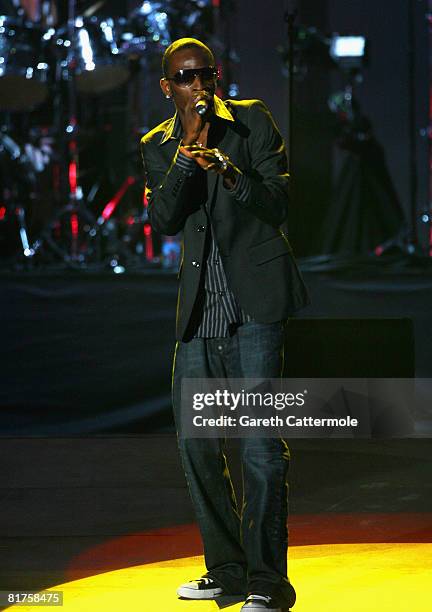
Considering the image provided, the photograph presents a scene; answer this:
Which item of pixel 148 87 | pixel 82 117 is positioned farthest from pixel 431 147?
pixel 82 117

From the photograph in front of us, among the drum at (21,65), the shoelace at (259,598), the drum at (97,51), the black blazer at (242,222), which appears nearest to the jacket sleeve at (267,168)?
the black blazer at (242,222)

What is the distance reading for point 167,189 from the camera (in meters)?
2.98

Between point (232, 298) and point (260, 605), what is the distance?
→ 2.71ft

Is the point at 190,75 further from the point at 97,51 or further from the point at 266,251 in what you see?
the point at 97,51

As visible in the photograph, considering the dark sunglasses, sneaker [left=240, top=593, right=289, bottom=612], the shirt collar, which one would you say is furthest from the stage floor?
the dark sunglasses

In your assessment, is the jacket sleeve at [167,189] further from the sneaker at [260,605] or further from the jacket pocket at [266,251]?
the sneaker at [260,605]

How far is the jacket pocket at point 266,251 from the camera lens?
10.0 feet

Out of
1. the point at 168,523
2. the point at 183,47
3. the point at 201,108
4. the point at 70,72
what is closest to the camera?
the point at 201,108

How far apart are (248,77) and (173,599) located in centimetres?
671

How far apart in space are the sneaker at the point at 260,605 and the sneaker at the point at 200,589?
0.21 metres

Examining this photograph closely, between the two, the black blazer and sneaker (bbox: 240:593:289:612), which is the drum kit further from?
sneaker (bbox: 240:593:289:612)

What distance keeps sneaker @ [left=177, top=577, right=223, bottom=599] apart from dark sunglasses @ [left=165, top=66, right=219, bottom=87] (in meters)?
1.39

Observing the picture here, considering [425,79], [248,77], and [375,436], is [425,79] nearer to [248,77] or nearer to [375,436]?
[248,77]


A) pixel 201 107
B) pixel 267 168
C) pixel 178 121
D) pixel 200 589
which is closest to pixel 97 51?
pixel 178 121
